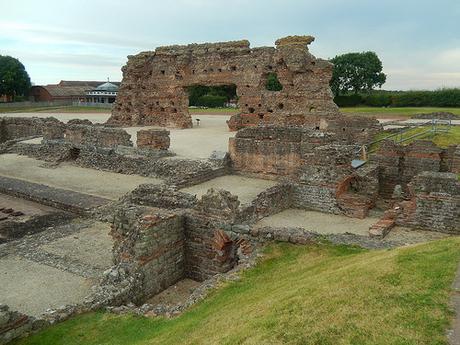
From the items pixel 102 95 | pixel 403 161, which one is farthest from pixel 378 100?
pixel 102 95

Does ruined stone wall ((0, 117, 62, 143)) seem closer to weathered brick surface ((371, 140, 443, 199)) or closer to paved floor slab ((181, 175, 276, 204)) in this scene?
paved floor slab ((181, 175, 276, 204))

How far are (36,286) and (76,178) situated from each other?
422 inches

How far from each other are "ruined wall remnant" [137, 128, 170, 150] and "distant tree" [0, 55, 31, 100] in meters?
56.7

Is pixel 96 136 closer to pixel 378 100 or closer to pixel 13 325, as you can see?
pixel 13 325

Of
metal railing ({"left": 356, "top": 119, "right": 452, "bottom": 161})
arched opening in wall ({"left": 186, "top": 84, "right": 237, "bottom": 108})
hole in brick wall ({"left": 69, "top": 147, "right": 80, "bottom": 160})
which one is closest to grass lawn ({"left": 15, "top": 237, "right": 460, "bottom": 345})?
metal railing ({"left": 356, "top": 119, "right": 452, "bottom": 161})

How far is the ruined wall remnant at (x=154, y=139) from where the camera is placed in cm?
2178

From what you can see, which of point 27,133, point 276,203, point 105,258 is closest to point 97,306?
point 105,258

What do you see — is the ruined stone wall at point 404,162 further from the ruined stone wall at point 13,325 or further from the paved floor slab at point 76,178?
the ruined stone wall at point 13,325

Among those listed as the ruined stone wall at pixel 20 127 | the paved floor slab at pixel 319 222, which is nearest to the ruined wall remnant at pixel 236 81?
the ruined stone wall at pixel 20 127

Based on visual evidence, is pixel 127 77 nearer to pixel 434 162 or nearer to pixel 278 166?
pixel 278 166

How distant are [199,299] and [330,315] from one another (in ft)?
11.8

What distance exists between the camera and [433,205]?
39.9 feet

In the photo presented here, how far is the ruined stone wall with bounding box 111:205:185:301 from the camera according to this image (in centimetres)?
1007

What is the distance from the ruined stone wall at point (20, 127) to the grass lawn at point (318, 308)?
26.4 m
